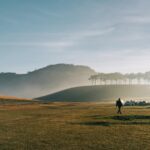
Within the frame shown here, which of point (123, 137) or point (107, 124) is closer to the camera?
point (123, 137)

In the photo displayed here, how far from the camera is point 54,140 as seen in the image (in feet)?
90.0

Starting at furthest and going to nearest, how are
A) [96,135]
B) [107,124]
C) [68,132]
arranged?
[107,124]
[68,132]
[96,135]

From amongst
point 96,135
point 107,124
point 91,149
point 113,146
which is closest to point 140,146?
point 113,146

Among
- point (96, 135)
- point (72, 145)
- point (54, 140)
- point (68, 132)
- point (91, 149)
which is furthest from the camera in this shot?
point (68, 132)

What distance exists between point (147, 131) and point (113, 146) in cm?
1000

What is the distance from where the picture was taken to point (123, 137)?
93.7 feet

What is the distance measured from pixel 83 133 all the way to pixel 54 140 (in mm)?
4803

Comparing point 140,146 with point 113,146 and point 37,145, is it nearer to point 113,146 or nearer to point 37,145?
point 113,146

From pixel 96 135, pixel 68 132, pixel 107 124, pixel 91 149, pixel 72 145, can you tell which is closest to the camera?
pixel 91 149

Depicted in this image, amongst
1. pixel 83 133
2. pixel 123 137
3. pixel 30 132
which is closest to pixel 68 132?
pixel 83 133

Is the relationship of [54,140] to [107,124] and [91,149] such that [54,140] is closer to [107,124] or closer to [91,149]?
[91,149]

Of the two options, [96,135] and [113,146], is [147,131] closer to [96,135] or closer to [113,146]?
[96,135]

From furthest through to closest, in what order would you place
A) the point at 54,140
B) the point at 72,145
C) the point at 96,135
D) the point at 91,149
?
the point at 96,135 → the point at 54,140 → the point at 72,145 → the point at 91,149

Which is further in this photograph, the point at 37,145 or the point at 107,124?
the point at 107,124
